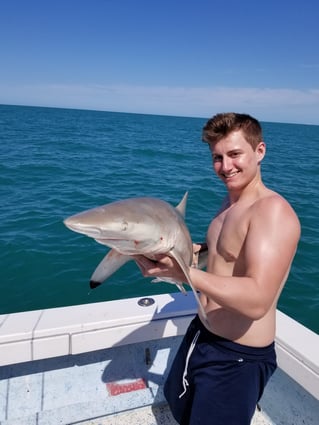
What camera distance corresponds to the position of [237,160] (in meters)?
2.26

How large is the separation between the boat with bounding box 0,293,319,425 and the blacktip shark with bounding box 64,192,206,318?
87 centimetres

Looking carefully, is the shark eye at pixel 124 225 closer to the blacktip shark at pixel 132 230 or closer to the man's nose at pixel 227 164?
the blacktip shark at pixel 132 230

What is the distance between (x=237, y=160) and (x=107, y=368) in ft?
8.42

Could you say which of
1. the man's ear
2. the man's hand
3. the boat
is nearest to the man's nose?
the man's ear

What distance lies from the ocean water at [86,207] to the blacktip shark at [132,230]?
4.20m

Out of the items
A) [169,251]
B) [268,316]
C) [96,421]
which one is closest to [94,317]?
[96,421]

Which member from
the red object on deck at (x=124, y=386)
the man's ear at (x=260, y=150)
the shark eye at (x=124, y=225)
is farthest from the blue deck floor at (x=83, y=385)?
the man's ear at (x=260, y=150)

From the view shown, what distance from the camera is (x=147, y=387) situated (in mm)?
3338

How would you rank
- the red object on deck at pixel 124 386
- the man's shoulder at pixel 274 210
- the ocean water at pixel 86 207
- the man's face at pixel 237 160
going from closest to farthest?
1. the man's shoulder at pixel 274 210
2. the man's face at pixel 237 160
3. the red object on deck at pixel 124 386
4. the ocean water at pixel 86 207

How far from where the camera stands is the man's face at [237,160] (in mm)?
2262

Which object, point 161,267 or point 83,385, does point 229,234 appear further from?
point 83,385

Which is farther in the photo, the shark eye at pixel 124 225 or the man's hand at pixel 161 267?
the man's hand at pixel 161 267

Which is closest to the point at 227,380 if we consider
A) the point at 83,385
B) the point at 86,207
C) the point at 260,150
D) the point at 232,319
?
the point at 232,319

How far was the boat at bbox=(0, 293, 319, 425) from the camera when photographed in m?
2.80
